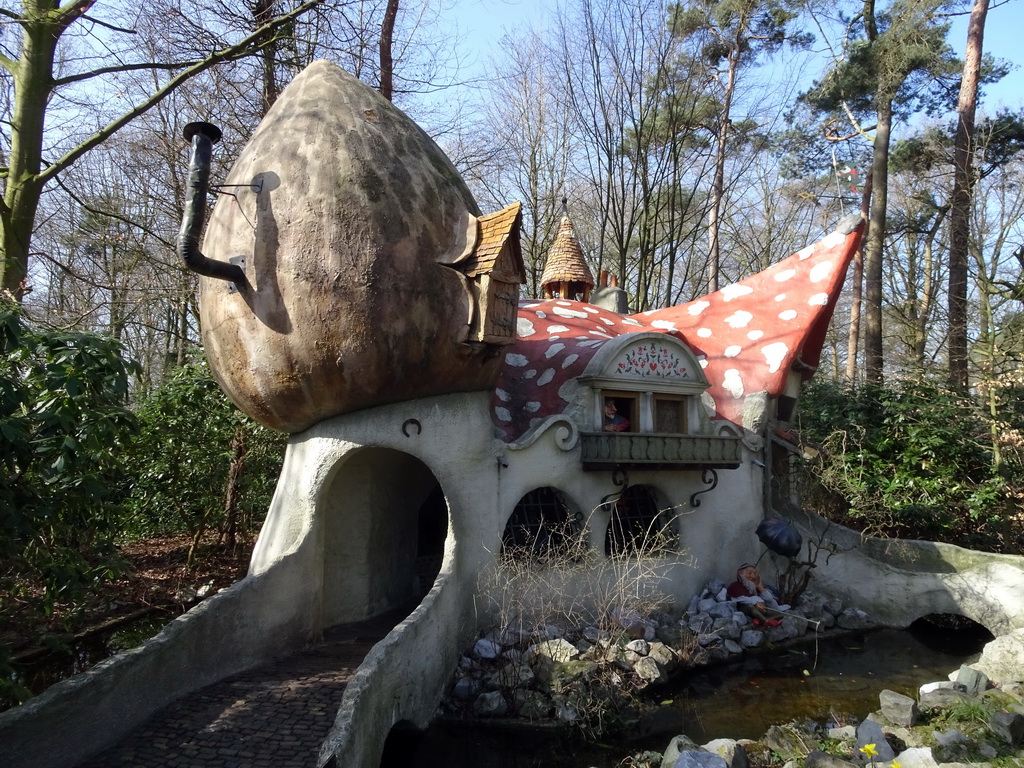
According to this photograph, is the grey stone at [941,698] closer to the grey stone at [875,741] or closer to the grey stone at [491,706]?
the grey stone at [875,741]

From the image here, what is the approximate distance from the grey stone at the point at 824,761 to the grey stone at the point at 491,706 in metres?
2.57

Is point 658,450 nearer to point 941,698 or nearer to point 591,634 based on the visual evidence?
point 591,634

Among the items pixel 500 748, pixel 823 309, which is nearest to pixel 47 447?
pixel 500 748

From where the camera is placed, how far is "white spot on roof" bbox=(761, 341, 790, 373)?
1048 cm

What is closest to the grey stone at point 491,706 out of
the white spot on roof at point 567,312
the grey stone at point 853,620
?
the grey stone at point 853,620

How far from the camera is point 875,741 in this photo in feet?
19.5

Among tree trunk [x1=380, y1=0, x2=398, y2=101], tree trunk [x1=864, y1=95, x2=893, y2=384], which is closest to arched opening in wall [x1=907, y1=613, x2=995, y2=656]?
tree trunk [x1=864, y1=95, x2=893, y2=384]

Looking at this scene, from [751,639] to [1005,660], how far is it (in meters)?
2.55

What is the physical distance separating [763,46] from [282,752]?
16.8m

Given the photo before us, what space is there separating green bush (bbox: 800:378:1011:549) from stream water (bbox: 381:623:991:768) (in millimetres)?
1591

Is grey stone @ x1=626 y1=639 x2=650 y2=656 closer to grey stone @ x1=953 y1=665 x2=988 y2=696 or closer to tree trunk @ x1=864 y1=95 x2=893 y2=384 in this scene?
grey stone @ x1=953 y1=665 x2=988 y2=696

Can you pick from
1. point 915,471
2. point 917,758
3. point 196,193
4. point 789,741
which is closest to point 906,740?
point 917,758

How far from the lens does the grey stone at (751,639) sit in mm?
8742

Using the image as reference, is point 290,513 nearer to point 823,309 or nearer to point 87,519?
point 87,519
